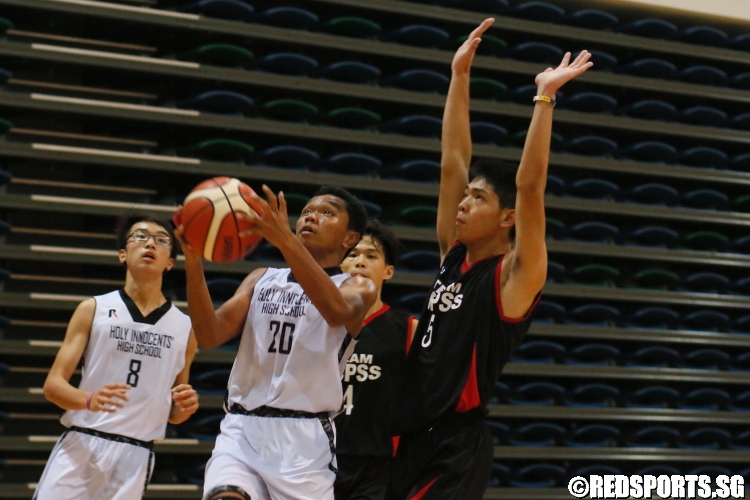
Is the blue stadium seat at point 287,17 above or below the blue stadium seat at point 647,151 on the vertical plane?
above

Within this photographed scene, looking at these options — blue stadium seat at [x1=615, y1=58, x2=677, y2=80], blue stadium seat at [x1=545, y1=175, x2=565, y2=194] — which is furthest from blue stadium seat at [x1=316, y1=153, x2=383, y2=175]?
blue stadium seat at [x1=615, y1=58, x2=677, y2=80]

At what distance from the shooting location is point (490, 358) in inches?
127

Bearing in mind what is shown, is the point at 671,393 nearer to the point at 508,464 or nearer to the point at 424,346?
the point at 508,464

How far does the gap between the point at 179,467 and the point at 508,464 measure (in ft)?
7.28

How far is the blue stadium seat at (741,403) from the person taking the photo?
6789 millimetres

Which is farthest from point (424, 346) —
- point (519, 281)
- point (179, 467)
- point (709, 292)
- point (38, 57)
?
point (709, 292)

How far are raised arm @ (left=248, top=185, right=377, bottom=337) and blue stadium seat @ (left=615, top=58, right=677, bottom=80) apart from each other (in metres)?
4.45

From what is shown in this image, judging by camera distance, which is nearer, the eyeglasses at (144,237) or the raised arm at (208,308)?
the raised arm at (208,308)

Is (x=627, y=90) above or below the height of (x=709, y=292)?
above

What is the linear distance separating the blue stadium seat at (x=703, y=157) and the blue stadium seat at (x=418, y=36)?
2089mm

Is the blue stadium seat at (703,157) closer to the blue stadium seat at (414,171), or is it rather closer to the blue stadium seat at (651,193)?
the blue stadium seat at (651,193)

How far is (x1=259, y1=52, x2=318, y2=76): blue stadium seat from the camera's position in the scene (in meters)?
5.73

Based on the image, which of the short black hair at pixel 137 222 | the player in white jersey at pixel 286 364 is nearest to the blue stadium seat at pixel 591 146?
the short black hair at pixel 137 222

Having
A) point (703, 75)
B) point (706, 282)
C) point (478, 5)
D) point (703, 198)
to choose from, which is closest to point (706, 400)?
point (706, 282)
